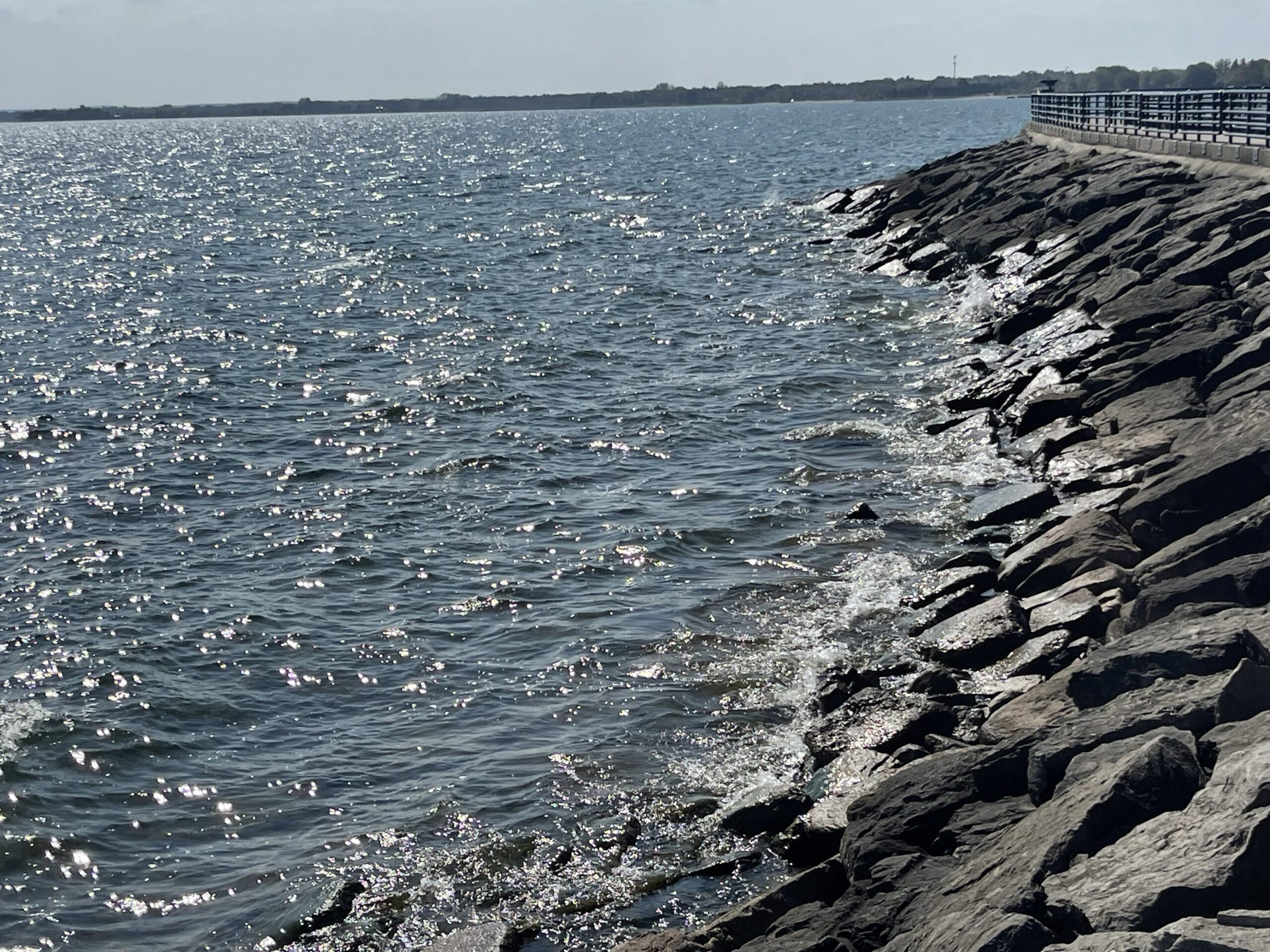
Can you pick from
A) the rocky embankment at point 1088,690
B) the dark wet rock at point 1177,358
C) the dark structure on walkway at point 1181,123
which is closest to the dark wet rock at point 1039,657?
the rocky embankment at point 1088,690

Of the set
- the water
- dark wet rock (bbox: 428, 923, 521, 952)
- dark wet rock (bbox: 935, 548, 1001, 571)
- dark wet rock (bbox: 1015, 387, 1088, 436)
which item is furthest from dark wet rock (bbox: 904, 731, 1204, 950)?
dark wet rock (bbox: 1015, 387, 1088, 436)

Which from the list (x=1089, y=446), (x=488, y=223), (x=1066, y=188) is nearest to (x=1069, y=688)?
(x=1089, y=446)

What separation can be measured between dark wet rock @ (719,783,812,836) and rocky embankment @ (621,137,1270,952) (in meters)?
0.02

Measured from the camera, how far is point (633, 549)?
49.3ft

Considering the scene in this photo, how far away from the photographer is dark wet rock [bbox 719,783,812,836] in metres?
8.85

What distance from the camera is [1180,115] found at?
31031mm

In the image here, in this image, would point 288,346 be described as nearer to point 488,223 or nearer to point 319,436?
point 319,436

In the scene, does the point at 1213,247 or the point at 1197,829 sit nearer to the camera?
the point at 1197,829

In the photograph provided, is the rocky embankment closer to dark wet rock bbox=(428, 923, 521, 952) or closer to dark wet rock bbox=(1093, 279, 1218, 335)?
dark wet rock bbox=(1093, 279, 1218, 335)

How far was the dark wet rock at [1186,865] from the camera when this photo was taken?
519 cm

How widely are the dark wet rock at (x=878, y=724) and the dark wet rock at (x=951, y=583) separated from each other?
2047mm

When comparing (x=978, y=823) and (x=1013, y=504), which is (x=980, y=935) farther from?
(x=1013, y=504)

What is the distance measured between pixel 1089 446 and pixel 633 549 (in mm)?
5323

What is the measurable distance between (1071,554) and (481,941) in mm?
6056
